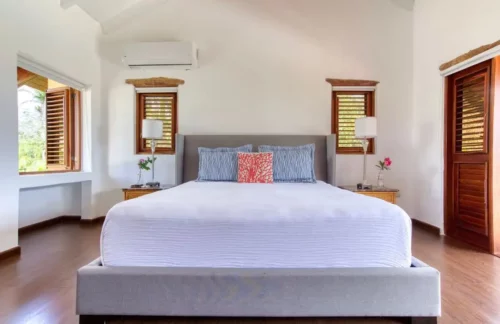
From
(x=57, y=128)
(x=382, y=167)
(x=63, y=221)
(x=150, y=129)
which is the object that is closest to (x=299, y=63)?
(x=382, y=167)

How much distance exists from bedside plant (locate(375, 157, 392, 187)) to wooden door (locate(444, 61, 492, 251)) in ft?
2.04

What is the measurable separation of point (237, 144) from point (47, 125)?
236cm

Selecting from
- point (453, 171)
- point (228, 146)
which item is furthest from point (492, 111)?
point (228, 146)

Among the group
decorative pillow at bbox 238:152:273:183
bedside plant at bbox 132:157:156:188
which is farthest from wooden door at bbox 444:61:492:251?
bedside plant at bbox 132:157:156:188

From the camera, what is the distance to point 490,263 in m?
2.35

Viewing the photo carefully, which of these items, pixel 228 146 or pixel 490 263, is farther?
pixel 228 146

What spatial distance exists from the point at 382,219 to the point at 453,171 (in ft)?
7.99

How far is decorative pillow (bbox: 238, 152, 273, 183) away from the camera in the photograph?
2.99 meters

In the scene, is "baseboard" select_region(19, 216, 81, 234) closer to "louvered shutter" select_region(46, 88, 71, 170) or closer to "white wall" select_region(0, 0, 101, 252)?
"white wall" select_region(0, 0, 101, 252)

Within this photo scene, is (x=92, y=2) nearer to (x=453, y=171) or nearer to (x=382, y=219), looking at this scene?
(x=382, y=219)

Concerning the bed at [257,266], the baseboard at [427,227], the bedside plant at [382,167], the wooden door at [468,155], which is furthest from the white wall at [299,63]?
the bed at [257,266]

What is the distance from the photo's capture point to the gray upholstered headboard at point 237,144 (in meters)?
3.58

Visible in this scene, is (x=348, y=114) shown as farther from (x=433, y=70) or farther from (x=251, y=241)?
(x=251, y=241)

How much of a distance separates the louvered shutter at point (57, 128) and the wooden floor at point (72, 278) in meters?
0.91
